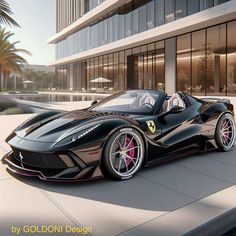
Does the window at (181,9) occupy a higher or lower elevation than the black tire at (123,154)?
higher

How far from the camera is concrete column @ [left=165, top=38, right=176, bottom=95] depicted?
23828 mm

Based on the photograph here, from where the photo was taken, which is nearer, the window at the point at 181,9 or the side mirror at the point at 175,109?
the side mirror at the point at 175,109

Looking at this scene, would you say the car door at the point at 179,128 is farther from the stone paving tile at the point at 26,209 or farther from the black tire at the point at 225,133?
the stone paving tile at the point at 26,209

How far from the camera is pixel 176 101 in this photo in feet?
17.0

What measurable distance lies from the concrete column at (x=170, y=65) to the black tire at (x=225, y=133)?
18.2m

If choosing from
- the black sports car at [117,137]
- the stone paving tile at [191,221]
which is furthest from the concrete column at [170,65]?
the stone paving tile at [191,221]

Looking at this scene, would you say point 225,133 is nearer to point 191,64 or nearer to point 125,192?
point 125,192

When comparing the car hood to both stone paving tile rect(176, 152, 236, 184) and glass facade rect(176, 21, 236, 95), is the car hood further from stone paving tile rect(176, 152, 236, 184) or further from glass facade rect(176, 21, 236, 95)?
glass facade rect(176, 21, 236, 95)

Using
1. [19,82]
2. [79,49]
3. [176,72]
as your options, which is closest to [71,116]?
[176,72]

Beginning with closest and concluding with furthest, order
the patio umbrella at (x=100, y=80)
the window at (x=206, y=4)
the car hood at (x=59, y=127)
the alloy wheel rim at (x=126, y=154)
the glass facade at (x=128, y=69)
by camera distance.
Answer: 1. the car hood at (x=59, y=127)
2. the alloy wheel rim at (x=126, y=154)
3. the window at (x=206, y=4)
4. the glass facade at (x=128, y=69)
5. the patio umbrella at (x=100, y=80)

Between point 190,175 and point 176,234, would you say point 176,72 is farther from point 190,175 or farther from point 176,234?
point 176,234

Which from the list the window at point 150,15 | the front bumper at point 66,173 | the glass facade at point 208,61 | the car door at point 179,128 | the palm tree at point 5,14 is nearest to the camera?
the front bumper at point 66,173

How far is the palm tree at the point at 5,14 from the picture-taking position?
51.9 feet

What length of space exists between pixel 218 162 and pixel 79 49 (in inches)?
1503
